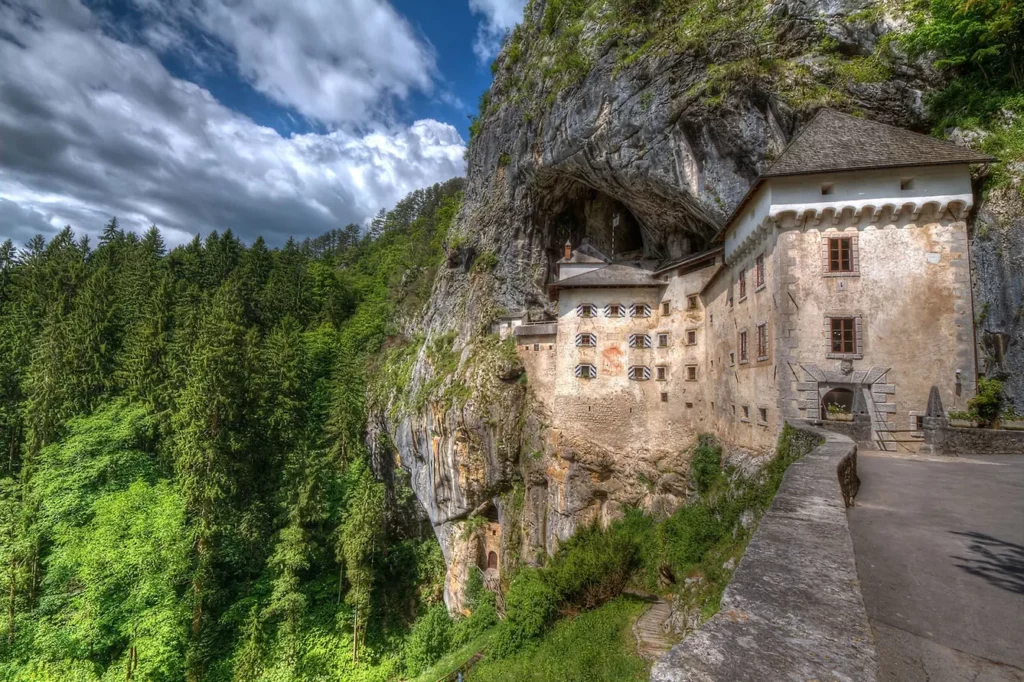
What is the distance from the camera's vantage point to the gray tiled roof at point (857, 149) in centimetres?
1325

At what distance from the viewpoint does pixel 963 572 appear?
446cm

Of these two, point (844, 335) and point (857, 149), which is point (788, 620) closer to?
point (844, 335)

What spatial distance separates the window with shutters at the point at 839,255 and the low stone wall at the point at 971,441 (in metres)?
4.92

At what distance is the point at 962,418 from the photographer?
12570 millimetres

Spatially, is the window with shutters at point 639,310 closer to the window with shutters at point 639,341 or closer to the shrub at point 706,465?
the window with shutters at point 639,341

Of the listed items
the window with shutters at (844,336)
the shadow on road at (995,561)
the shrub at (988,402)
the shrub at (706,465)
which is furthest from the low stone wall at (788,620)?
the shrub at (706,465)

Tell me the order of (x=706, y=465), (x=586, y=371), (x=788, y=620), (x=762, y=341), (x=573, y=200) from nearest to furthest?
(x=788, y=620) < (x=762, y=341) < (x=706, y=465) < (x=586, y=371) < (x=573, y=200)

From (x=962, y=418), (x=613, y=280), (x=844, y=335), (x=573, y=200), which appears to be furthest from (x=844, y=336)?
(x=573, y=200)

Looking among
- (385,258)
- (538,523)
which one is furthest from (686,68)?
(385,258)

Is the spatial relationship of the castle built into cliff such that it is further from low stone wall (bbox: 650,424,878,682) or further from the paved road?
low stone wall (bbox: 650,424,878,682)

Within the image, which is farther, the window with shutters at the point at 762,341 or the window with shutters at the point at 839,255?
the window with shutters at the point at 762,341

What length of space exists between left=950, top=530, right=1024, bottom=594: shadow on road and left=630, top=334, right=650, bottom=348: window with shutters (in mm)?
18114

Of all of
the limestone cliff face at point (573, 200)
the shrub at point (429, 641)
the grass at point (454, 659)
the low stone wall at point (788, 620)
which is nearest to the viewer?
the low stone wall at point (788, 620)

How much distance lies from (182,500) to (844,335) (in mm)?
30790
